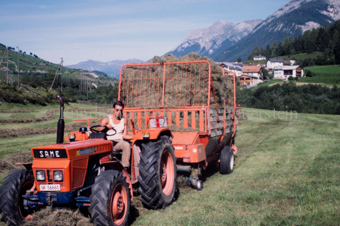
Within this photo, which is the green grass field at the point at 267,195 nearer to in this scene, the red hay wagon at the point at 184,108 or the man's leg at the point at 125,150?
the red hay wagon at the point at 184,108

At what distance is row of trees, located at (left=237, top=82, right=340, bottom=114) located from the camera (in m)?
60.9

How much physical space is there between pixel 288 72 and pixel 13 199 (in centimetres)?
13921

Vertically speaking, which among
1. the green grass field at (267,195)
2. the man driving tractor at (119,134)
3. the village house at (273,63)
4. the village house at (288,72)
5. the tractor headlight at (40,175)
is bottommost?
the green grass field at (267,195)

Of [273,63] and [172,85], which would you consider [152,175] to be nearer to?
[172,85]

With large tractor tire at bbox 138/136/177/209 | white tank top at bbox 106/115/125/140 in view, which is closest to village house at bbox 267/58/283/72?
white tank top at bbox 106/115/125/140

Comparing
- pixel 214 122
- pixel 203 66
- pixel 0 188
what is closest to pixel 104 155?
pixel 0 188

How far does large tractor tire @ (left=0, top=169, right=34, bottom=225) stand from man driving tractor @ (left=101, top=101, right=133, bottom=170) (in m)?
1.69

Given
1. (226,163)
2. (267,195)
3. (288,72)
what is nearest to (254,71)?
(288,72)

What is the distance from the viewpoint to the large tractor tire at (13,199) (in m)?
5.35

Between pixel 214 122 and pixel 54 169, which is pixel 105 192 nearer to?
pixel 54 169

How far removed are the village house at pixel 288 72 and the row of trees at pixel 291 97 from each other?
1763 inches

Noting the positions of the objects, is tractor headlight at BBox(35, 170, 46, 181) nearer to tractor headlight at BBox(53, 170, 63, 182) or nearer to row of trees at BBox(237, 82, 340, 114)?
tractor headlight at BBox(53, 170, 63, 182)

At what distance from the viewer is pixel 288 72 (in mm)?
134625

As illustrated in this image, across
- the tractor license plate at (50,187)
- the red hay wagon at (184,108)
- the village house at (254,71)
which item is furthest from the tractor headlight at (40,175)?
the village house at (254,71)
